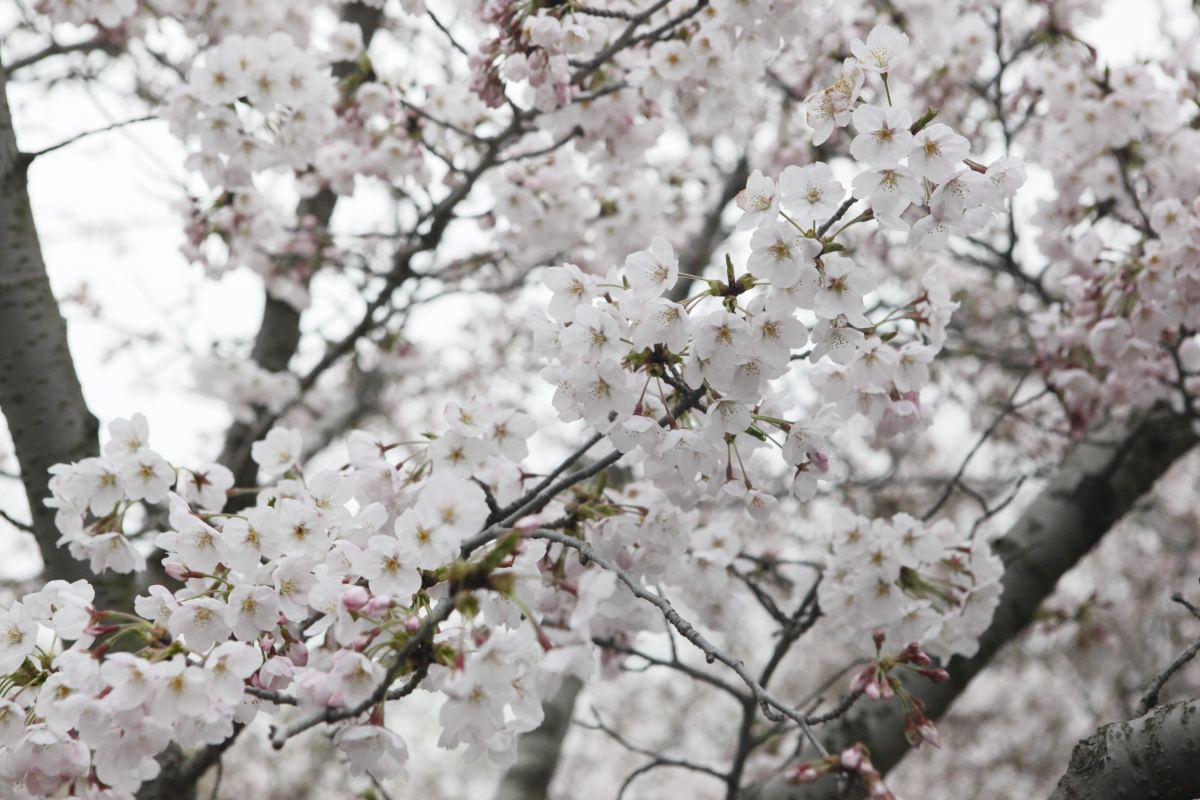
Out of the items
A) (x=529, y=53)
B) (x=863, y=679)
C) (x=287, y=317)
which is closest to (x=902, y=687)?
(x=863, y=679)

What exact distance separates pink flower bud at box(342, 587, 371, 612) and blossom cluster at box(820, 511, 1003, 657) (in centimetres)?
136

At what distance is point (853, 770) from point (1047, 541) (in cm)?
175

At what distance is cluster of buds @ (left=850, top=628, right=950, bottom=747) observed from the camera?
196 cm

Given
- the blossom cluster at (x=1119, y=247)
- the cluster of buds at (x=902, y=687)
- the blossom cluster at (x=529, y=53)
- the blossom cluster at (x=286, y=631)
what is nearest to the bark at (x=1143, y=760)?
the cluster of buds at (x=902, y=687)

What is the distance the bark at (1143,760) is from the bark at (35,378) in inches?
97.8

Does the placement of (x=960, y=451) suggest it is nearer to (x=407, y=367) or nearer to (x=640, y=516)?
(x=407, y=367)

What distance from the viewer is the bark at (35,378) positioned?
2600mm

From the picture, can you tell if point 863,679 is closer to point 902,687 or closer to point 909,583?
point 902,687

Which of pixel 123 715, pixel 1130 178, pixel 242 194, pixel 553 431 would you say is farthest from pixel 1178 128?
pixel 553 431

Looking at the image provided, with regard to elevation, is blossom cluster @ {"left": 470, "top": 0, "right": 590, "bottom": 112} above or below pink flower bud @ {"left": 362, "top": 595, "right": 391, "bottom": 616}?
above

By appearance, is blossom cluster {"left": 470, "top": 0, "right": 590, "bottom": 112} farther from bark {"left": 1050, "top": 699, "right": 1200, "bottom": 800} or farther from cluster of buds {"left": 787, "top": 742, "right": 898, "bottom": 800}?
bark {"left": 1050, "top": 699, "right": 1200, "bottom": 800}

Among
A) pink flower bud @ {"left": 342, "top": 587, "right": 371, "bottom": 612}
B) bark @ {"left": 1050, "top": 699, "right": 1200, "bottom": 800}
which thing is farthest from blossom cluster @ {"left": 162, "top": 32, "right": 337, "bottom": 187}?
bark @ {"left": 1050, "top": 699, "right": 1200, "bottom": 800}

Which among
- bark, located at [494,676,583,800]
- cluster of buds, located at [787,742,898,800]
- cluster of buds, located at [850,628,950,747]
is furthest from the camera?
bark, located at [494,676,583,800]

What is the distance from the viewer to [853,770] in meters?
1.94
